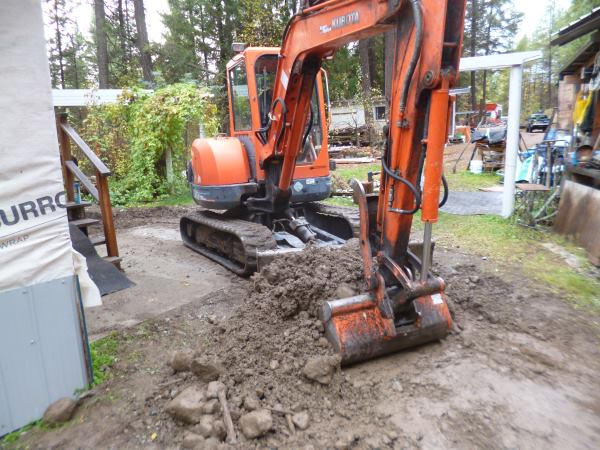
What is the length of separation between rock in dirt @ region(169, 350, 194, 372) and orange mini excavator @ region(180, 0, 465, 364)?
100cm

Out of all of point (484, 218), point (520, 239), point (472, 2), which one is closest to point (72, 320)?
point (520, 239)

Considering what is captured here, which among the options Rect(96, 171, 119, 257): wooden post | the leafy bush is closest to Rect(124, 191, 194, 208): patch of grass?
the leafy bush

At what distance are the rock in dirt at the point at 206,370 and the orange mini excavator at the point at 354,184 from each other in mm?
846

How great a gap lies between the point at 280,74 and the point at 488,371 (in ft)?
11.4

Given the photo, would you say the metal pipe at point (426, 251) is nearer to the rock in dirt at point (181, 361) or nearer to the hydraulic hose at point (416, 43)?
the hydraulic hose at point (416, 43)

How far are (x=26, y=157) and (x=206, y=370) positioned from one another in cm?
170

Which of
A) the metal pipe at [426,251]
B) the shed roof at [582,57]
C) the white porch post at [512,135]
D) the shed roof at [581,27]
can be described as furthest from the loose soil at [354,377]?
the shed roof at [582,57]

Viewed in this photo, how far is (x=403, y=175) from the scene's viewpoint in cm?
307

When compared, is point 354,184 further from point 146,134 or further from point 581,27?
point 146,134

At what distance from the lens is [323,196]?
602cm

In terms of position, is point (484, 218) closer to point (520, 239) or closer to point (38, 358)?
point (520, 239)

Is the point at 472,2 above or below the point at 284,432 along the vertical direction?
above

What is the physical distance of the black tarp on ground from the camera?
4480 millimetres

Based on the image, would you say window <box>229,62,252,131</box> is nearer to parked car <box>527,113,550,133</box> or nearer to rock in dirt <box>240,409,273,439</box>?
rock in dirt <box>240,409,273,439</box>
